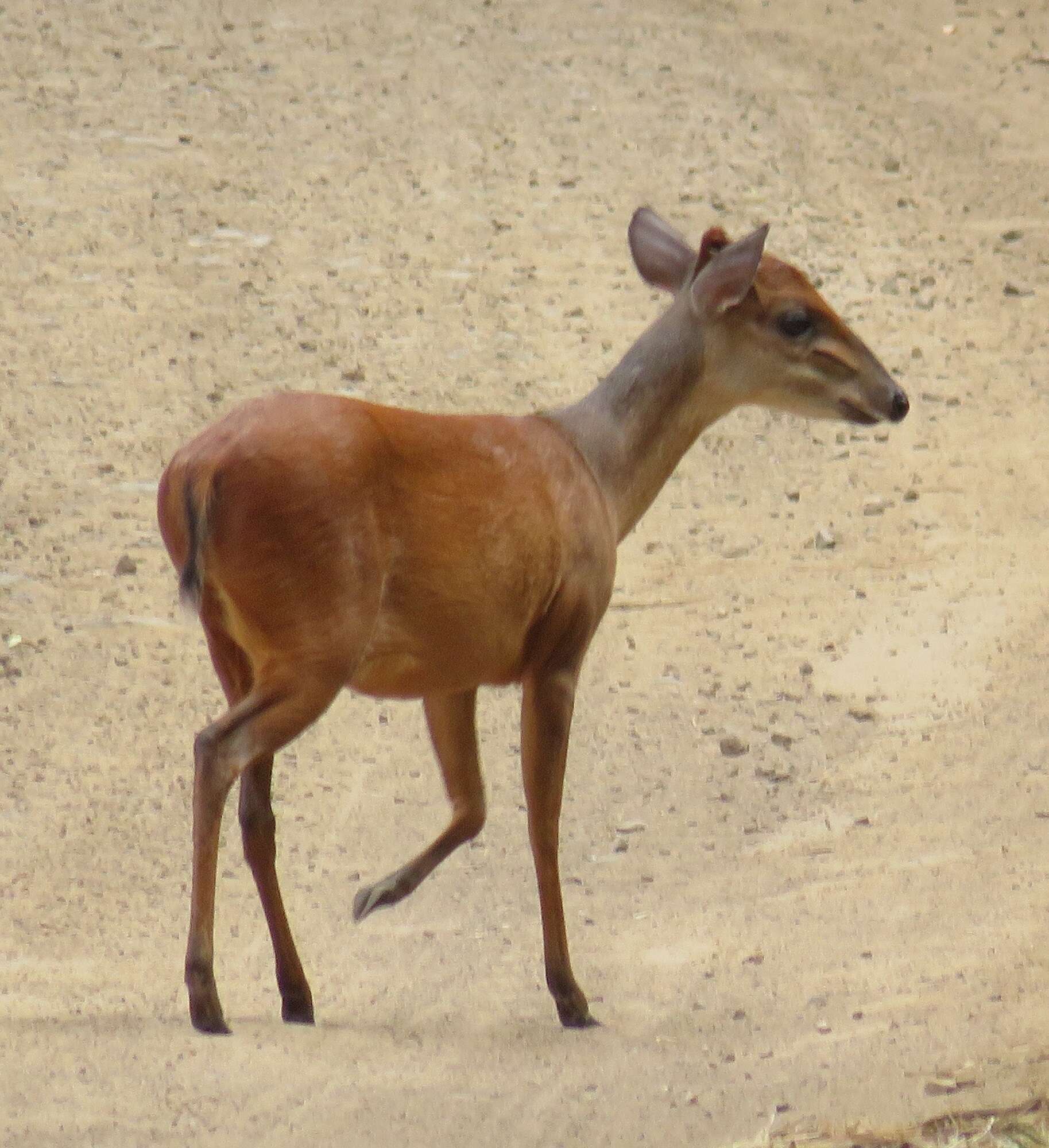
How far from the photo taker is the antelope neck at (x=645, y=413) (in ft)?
20.2

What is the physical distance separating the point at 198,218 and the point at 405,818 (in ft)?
17.8

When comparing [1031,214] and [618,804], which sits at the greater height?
[1031,214]

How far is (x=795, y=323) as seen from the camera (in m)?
6.19

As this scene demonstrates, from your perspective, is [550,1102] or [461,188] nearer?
[550,1102]

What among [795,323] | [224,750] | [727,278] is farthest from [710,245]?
[224,750]

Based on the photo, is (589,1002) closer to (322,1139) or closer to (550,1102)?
(550,1102)

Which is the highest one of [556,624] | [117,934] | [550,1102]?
[556,624]

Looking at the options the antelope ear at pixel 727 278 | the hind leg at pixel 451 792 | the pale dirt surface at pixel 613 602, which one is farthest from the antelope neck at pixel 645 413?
the pale dirt surface at pixel 613 602

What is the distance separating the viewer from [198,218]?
1195 centimetres

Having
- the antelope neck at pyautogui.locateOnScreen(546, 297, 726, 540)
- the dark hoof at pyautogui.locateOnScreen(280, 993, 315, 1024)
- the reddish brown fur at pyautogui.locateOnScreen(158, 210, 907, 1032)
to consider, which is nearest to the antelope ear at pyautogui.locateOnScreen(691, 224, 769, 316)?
the reddish brown fur at pyautogui.locateOnScreen(158, 210, 907, 1032)

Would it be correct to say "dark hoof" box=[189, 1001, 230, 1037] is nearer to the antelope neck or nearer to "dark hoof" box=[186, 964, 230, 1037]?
"dark hoof" box=[186, 964, 230, 1037]

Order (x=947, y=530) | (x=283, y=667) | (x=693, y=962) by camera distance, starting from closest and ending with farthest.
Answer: (x=283, y=667) < (x=693, y=962) < (x=947, y=530)

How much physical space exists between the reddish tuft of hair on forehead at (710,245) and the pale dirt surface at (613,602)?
7.05ft

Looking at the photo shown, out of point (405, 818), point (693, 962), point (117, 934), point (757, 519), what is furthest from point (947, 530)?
point (117, 934)
